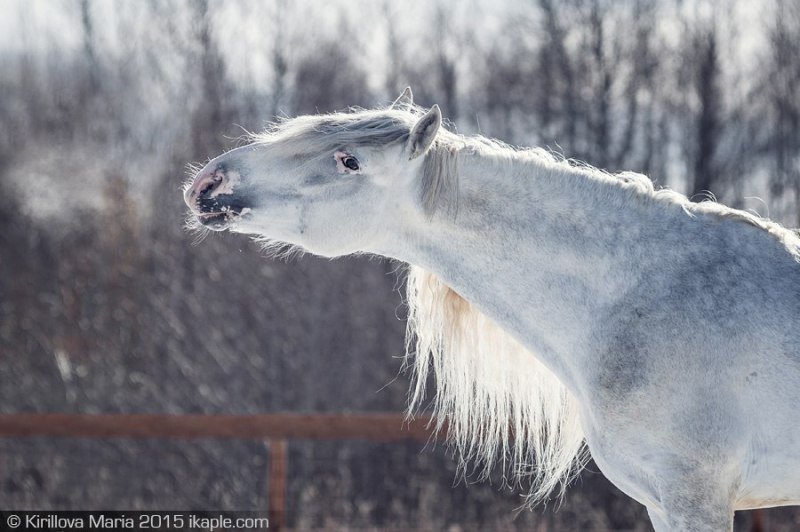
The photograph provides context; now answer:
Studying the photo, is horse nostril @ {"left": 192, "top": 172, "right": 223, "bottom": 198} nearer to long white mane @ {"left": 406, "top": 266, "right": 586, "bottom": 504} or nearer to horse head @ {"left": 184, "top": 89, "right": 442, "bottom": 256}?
horse head @ {"left": 184, "top": 89, "right": 442, "bottom": 256}

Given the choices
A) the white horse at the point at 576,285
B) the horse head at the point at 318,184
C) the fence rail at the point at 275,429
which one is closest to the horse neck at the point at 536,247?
the white horse at the point at 576,285

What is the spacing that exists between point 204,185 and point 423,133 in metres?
0.75

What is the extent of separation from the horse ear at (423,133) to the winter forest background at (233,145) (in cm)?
741

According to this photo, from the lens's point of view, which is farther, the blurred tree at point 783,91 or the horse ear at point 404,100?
the blurred tree at point 783,91

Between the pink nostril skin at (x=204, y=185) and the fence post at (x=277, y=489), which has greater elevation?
the pink nostril skin at (x=204, y=185)

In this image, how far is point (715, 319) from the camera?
263 centimetres

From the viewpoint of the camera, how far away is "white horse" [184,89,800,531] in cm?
257

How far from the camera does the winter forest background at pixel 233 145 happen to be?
11336 millimetres

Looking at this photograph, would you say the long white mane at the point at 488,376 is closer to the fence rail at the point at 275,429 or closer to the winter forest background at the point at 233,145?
the fence rail at the point at 275,429

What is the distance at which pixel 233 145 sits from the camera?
12461 mm

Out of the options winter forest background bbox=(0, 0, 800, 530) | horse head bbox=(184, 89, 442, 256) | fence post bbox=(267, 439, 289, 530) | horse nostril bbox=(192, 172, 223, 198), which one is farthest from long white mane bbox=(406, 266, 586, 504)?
winter forest background bbox=(0, 0, 800, 530)

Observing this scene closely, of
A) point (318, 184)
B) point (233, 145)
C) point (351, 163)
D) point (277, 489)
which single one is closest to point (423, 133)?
point (351, 163)

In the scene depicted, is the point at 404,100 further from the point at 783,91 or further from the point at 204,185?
the point at 783,91

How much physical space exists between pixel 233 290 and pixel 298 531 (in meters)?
5.79
